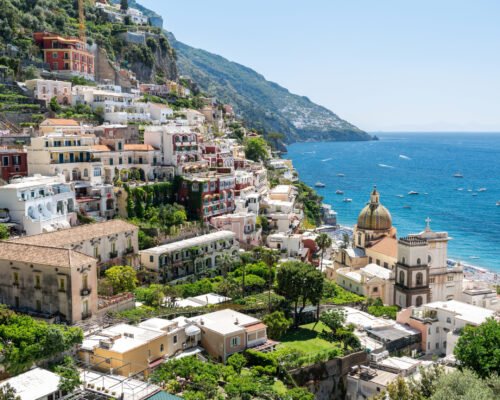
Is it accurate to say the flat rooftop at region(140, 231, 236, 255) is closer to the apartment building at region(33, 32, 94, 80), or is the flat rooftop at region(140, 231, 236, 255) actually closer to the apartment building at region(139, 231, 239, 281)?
the apartment building at region(139, 231, 239, 281)

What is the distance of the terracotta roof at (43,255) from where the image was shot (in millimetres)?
42031

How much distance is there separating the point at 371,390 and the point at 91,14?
349 ft

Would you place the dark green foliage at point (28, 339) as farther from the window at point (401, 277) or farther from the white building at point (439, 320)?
the window at point (401, 277)

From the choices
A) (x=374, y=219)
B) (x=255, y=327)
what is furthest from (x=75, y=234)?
(x=374, y=219)

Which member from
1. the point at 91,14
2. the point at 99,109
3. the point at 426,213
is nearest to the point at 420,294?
the point at 99,109

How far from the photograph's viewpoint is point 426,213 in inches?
5482

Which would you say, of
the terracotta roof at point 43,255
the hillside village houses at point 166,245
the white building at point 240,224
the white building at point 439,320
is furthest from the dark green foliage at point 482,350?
the white building at point 240,224

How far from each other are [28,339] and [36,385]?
376 cm

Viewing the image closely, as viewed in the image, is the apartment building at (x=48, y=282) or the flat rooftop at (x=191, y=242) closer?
the apartment building at (x=48, y=282)

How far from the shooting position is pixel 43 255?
43062mm

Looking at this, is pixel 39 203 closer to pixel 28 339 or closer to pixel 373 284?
pixel 28 339

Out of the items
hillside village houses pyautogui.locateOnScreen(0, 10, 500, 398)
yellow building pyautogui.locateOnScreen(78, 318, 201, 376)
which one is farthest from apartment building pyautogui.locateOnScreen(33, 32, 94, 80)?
yellow building pyautogui.locateOnScreen(78, 318, 201, 376)

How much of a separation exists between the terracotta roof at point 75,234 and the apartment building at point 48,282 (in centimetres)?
332

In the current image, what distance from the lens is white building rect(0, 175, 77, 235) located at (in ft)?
180
